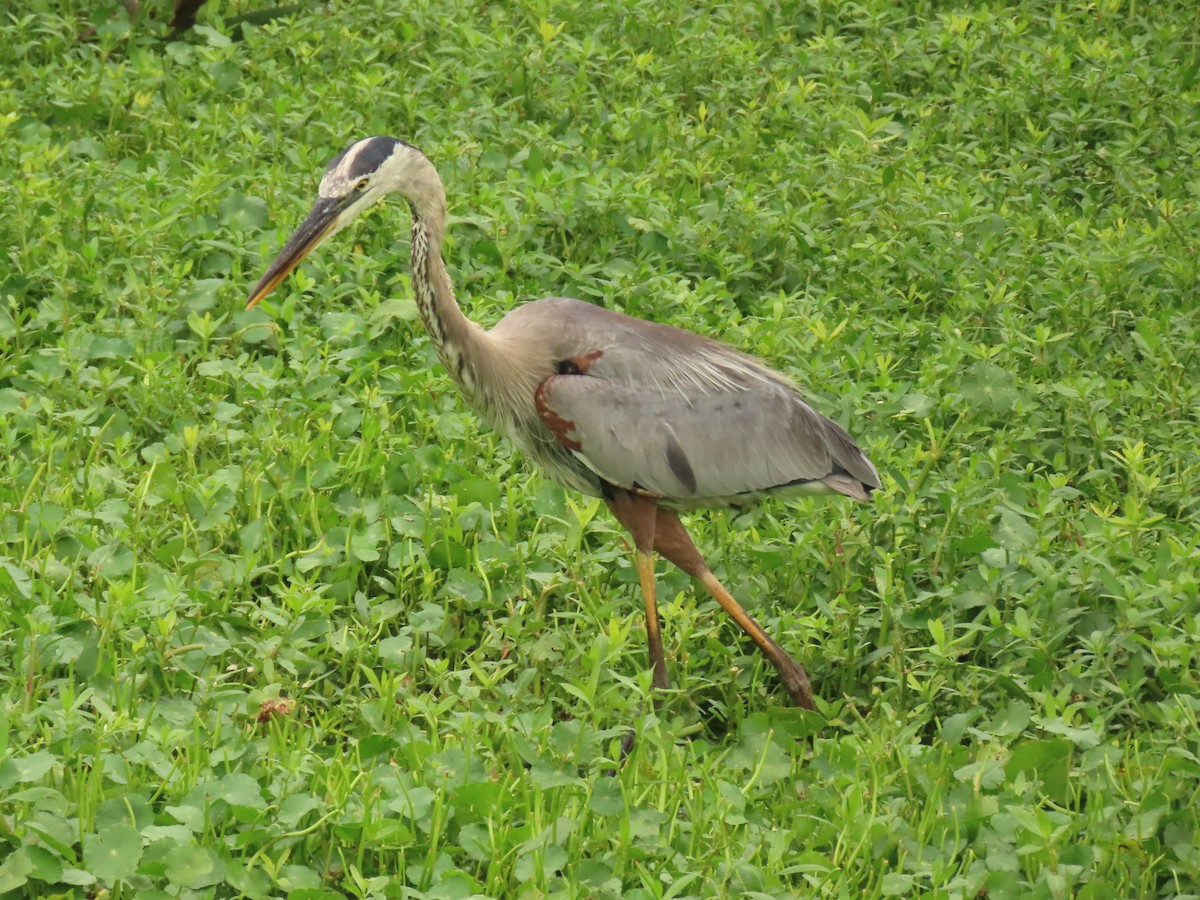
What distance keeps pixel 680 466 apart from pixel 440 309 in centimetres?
90

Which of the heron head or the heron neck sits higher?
the heron head

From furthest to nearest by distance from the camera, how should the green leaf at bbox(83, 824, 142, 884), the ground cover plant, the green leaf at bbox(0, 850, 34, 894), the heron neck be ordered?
the heron neck, the ground cover plant, the green leaf at bbox(83, 824, 142, 884), the green leaf at bbox(0, 850, 34, 894)

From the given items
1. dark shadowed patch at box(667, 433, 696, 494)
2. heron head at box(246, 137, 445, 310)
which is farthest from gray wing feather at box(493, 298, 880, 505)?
heron head at box(246, 137, 445, 310)

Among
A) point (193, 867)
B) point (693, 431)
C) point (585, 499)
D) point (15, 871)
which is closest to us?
point (15, 871)

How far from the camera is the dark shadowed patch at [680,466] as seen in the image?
504 cm

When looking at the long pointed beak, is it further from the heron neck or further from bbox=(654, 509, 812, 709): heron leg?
bbox=(654, 509, 812, 709): heron leg

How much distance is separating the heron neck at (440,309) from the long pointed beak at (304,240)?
0.92 feet

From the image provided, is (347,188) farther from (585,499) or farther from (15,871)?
(15,871)

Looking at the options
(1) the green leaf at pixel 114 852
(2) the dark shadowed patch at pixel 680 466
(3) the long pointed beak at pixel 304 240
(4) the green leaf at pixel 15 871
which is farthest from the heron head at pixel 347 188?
(4) the green leaf at pixel 15 871

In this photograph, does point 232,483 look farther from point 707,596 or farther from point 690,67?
point 690,67

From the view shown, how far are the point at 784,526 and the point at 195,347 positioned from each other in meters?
2.35

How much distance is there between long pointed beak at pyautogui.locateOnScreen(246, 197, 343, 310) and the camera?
4.77 meters

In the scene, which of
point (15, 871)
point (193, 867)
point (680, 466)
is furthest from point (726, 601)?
point (15, 871)

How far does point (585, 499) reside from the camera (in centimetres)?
556
